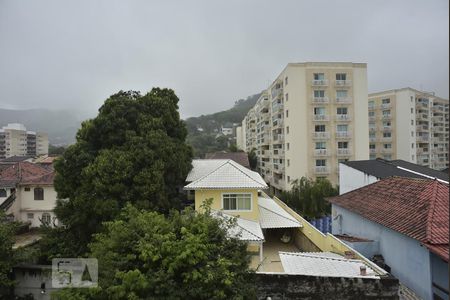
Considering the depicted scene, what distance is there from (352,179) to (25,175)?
22836 millimetres

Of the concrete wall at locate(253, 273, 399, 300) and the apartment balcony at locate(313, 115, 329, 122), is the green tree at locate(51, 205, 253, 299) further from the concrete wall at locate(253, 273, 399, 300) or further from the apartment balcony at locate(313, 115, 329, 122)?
the apartment balcony at locate(313, 115, 329, 122)

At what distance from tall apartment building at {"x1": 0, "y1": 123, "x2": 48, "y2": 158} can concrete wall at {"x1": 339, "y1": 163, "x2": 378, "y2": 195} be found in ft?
228

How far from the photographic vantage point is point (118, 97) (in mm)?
16469

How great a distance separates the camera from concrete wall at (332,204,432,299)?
920 cm

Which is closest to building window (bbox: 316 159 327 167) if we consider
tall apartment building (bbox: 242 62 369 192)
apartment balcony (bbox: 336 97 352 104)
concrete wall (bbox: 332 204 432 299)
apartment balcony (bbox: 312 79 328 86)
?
tall apartment building (bbox: 242 62 369 192)

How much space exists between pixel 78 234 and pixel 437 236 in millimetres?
14045

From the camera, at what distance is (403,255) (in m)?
10.2

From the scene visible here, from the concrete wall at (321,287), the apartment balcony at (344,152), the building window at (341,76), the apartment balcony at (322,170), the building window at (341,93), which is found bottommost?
the concrete wall at (321,287)

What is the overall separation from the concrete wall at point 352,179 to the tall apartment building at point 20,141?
69.6m

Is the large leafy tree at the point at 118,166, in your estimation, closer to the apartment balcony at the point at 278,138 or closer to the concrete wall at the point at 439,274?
the concrete wall at the point at 439,274

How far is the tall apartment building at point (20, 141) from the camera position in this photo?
72688 millimetres

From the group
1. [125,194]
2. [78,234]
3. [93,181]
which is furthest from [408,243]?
[78,234]

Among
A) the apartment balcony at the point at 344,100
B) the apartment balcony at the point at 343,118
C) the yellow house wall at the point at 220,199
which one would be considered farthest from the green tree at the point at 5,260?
the apartment balcony at the point at 344,100

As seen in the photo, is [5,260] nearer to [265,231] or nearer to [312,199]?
[265,231]
